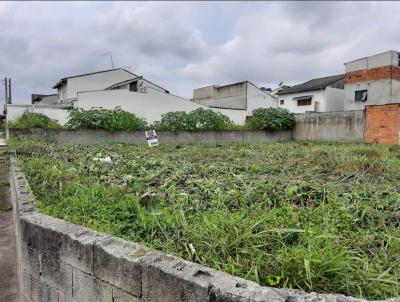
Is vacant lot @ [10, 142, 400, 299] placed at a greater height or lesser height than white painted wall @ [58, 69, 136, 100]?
lesser

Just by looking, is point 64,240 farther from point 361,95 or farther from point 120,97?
point 361,95

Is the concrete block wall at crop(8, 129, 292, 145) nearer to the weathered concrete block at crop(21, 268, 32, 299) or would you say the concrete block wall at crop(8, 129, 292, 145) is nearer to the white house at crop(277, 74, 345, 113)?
the white house at crop(277, 74, 345, 113)

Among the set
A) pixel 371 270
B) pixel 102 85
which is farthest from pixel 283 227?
pixel 102 85

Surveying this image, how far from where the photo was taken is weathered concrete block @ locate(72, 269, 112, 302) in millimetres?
1479

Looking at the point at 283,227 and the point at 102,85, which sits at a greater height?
the point at 102,85

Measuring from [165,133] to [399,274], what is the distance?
10613mm

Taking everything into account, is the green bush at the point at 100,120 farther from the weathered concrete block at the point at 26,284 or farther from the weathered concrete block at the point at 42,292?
the weathered concrete block at the point at 42,292

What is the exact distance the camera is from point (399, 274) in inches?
53.1

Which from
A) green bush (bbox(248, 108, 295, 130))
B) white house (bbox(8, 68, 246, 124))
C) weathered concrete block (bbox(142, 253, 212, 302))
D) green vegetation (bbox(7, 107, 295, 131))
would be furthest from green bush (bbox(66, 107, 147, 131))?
weathered concrete block (bbox(142, 253, 212, 302))

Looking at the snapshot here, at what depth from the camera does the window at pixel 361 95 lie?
16.5m

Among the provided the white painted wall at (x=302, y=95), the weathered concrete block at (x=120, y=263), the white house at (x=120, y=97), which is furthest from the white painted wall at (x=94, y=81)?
the weathered concrete block at (x=120, y=263)

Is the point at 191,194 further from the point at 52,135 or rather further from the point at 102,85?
the point at 102,85

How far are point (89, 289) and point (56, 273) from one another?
0.32 m

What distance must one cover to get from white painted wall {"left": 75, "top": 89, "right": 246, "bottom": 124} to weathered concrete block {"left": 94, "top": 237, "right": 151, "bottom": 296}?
15.1 m
